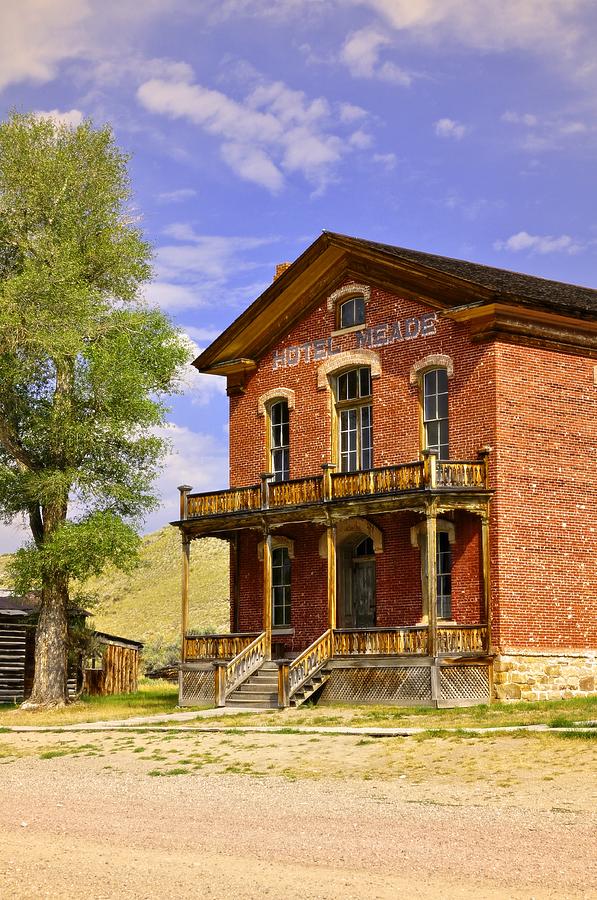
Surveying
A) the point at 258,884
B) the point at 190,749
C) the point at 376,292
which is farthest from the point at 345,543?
the point at 258,884

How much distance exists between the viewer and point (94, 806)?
562 inches

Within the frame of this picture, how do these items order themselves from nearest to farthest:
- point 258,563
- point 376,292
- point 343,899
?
point 343,899, point 376,292, point 258,563

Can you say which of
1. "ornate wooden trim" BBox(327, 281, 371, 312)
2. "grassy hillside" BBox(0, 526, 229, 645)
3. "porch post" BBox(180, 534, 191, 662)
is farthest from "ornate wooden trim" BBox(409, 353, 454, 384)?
"grassy hillside" BBox(0, 526, 229, 645)

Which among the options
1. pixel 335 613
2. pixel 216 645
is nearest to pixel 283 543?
pixel 216 645

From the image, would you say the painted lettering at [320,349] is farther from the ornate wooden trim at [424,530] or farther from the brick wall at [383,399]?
the ornate wooden trim at [424,530]

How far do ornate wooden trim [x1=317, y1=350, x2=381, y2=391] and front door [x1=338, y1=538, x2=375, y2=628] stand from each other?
407 centimetres

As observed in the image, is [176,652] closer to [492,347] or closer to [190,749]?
[492,347]

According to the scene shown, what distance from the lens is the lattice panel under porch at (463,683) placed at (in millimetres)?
26562

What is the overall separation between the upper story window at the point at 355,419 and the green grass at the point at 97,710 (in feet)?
24.1

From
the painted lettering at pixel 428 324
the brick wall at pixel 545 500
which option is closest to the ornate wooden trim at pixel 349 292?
the painted lettering at pixel 428 324

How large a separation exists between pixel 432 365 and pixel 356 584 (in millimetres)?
5971

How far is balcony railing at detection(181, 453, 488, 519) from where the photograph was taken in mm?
27562

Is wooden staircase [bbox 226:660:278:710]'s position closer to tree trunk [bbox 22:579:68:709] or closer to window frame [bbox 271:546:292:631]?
window frame [bbox 271:546:292:631]

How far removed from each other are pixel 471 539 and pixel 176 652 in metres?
36.7
